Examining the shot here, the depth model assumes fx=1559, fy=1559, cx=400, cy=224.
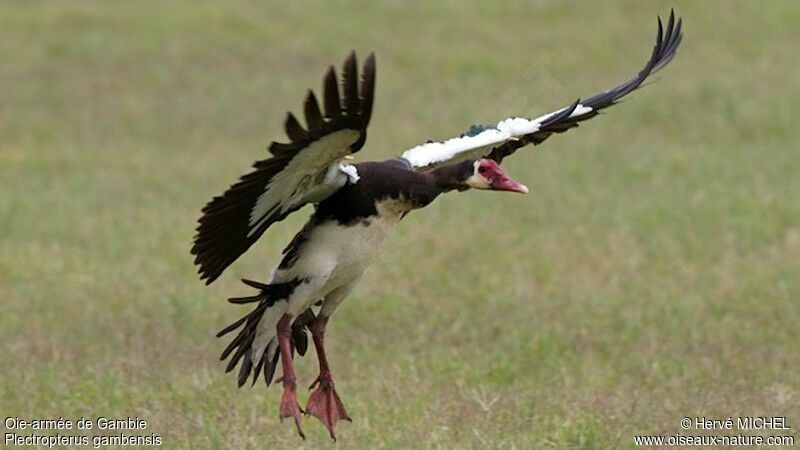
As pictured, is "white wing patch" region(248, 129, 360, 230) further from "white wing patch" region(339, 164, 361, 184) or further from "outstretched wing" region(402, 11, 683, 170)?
"outstretched wing" region(402, 11, 683, 170)

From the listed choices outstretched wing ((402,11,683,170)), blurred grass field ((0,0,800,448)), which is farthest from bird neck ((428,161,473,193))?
blurred grass field ((0,0,800,448))

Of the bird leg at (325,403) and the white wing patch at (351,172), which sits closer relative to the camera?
the white wing patch at (351,172)

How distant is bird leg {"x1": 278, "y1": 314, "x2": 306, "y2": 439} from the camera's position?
5.92 meters

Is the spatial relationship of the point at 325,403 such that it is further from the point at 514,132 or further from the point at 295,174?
the point at 514,132

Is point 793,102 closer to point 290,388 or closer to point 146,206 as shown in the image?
point 146,206

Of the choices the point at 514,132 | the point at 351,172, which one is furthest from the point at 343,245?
the point at 514,132

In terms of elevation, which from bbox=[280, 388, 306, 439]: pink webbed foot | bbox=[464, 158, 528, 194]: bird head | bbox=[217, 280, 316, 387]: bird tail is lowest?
bbox=[280, 388, 306, 439]: pink webbed foot

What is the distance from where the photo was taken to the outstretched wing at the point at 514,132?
6.58m

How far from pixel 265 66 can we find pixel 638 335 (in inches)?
351

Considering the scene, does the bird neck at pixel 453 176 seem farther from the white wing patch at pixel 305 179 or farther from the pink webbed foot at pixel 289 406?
the pink webbed foot at pixel 289 406

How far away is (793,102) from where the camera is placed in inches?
566

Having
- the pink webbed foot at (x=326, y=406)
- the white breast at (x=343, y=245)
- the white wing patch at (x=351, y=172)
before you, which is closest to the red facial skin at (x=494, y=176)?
the white breast at (x=343, y=245)

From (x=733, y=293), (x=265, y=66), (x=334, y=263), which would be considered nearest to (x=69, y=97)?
(x=265, y=66)

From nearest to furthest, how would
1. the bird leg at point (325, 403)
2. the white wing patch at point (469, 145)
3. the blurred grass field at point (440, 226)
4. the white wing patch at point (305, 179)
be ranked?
the white wing patch at point (305, 179)
the bird leg at point (325, 403)
the white wing patch at point (469, 145)
the blurred grass field at point (440, 226)
